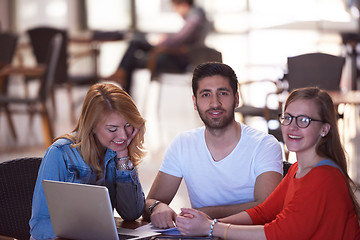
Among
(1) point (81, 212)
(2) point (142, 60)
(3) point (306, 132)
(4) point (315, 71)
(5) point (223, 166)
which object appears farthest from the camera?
(2) point (142, 60)

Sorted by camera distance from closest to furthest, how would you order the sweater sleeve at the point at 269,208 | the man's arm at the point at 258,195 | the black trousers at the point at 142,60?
the sweater sleeve at the point at 269,208, the man's arm at the point at 258,195, the black trousers at the point at 142,60

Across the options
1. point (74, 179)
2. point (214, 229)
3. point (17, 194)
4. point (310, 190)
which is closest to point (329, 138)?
point (310, 190)

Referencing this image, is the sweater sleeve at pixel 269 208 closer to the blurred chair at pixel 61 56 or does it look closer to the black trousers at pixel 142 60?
the blurred chair at pixel 61 56

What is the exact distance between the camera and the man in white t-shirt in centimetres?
249

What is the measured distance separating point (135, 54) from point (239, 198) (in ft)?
19.7

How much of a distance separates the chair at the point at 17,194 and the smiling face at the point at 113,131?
1.16 feet

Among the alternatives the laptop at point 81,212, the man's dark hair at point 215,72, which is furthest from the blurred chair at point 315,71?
the laptop at point 81,212

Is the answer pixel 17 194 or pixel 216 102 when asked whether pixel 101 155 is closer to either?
pixel 17 194

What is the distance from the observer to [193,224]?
2049mm

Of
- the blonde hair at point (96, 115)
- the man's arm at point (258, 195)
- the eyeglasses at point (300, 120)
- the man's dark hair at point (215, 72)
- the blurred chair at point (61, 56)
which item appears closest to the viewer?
the eyeglasses at point (300, 120)

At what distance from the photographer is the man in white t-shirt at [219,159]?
8.16 ft

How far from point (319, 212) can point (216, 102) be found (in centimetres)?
73

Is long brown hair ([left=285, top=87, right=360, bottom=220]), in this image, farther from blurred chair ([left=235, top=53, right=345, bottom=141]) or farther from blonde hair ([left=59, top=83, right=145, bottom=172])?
blurred chair ([left=235, top=53, right=345, bottom=141])

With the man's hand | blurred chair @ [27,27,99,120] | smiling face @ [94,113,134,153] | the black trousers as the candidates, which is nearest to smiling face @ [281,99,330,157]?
the man's hand
